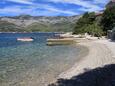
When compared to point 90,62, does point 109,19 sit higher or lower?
higher

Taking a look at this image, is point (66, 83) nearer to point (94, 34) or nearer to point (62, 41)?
point (62, 41)

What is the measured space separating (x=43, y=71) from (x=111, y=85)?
9.82 meters

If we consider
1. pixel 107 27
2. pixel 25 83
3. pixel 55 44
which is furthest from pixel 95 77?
pixel 107 27

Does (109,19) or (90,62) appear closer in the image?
(90,62)

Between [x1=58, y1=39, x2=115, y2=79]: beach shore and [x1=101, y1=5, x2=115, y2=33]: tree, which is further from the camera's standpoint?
[x1=101, y1=5, x2=115, y2=33]: tree

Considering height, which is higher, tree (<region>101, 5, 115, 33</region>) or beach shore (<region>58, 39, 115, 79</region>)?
Result: tree (<region>101, 5, 115, 33</region>)

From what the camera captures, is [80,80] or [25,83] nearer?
[80,80]

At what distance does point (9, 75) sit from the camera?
23812mm

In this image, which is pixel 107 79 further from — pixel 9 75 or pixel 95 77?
pixel 9 75

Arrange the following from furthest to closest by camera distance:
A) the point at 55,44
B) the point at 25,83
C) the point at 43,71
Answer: the point at 55,44 < the point at 43,71 < the point at 25,83

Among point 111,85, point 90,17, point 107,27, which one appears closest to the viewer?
point 111,85

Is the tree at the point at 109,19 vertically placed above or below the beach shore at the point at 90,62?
above

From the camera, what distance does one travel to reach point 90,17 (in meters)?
115

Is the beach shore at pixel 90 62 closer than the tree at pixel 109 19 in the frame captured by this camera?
Yes
